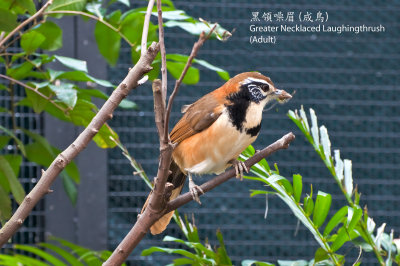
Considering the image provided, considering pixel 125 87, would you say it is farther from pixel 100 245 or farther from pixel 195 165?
pixel 100 245

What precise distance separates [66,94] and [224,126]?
0.83 feet

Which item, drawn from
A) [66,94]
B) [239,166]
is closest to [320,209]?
[239,166]

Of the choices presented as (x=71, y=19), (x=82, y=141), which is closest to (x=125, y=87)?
(x=82, y=141)

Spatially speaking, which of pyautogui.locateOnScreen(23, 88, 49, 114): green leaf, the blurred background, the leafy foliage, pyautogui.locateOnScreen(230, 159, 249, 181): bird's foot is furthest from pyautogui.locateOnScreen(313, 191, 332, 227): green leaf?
the blurred background

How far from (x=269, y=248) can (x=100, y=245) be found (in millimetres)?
527

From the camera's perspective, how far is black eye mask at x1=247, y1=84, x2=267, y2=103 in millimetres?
1068

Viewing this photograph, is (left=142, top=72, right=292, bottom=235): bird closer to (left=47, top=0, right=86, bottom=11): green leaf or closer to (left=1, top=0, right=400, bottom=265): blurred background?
(left=47, top=0, right=86, bottom=11): green leaf

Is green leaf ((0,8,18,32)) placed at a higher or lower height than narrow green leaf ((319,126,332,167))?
higher

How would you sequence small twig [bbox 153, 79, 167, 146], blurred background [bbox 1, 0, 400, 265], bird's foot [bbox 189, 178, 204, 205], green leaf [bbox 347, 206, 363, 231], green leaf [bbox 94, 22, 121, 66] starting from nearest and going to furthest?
small twig [bbox 153, 79, 167, 146] < bird's foot [bbox 189, 178, 204, 205] < green leaf [bbox 347, 206, 363, 231] < green leaf [bbox 94, 22, 121, 66] < blurred background [bbox 1, 0, 400, 265]

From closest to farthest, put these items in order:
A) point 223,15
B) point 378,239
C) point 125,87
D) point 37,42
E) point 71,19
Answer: point 125,87 → point 378,239 → point 37,42 → point 71,19 → point 223,15

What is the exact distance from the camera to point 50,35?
1273 millimetres

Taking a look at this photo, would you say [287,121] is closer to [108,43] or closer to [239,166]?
[108,43]

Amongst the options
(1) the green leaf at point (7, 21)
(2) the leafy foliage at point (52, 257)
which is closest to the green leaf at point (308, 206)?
(2) the leafy foliage at point (52, 257)

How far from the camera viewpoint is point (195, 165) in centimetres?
110
